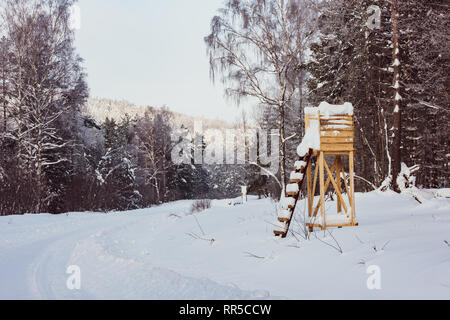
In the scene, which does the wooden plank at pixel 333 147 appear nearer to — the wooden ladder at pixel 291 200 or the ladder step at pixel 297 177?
the wooden ladder at pixel 291 200

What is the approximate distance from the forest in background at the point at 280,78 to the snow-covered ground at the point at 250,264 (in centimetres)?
650

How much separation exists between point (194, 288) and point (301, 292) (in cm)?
138

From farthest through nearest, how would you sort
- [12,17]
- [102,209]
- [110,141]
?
1. [110,141]
2. [102,209]
3. [12,17]

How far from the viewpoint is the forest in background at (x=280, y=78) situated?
531 inches

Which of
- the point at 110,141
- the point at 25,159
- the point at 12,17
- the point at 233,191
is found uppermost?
the point at 12,17

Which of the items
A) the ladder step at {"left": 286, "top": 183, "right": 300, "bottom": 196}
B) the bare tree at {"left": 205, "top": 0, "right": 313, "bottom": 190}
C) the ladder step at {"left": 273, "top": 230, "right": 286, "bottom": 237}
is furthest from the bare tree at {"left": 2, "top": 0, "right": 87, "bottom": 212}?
the ladder step at {"left": 286, "top": 183, "right": 300, "bottom": 196}

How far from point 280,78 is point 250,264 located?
365 inches

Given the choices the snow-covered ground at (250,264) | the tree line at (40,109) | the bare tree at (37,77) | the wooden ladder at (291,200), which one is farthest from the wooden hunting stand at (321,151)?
the bare tree at (37,77)

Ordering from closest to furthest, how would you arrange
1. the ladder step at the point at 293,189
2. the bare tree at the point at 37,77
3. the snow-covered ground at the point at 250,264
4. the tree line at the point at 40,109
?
1. the snow-covered ground at the point at 250,264
2. the ladder step at the point at 293,189
3. the tree line at the point at 40,109
4. the bare tree at the point at 37,77

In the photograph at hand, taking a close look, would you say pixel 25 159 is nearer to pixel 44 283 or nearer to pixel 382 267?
pixel 44 283

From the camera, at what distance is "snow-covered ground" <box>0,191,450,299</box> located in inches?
167

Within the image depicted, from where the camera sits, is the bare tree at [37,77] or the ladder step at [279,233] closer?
the ladder step at [279,233]

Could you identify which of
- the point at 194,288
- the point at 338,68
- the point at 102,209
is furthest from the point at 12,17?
the point at 194,288
